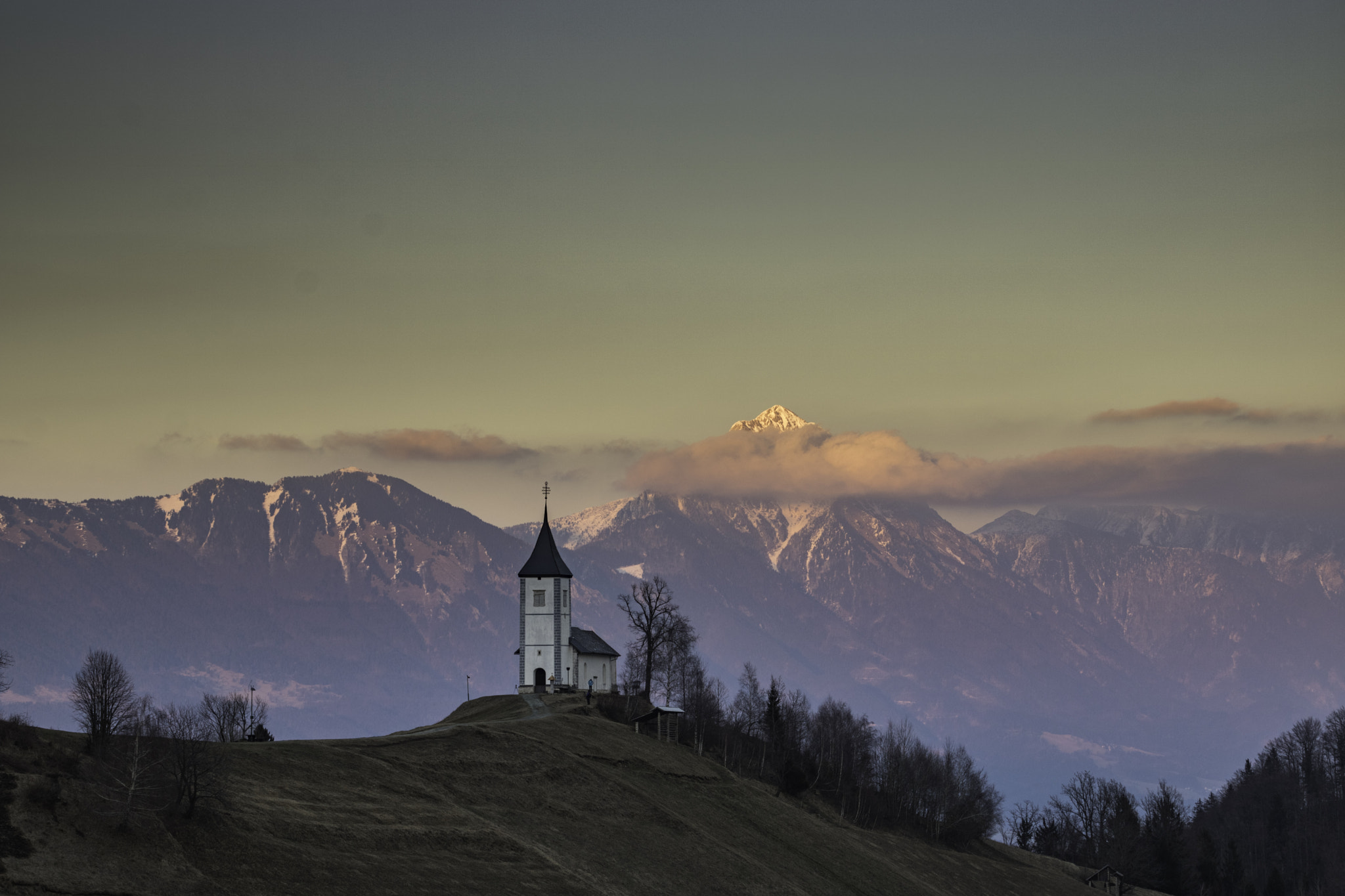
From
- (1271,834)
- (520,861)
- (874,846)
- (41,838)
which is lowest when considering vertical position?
(1271,834)

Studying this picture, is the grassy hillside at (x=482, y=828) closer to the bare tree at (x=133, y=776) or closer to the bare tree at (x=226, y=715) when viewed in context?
the bare tree at (x=133, y=776)

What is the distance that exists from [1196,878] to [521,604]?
87280mm

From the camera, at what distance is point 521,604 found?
145750mm

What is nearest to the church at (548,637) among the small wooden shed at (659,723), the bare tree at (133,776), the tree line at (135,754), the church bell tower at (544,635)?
the church bell tower at (544,635)

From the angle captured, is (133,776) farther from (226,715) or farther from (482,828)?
(226,715)

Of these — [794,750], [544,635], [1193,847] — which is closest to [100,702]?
[544,635]

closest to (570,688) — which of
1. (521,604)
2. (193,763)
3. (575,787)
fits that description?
(521,604)

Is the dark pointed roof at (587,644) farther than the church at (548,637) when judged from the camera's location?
Yes

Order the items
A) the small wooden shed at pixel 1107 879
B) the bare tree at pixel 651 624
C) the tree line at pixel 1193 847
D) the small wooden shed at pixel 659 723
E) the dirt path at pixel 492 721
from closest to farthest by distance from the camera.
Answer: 1. the dirt path at pixel 492 721
2. the small wooden shed at pixel 659 723
3. the bare tree at pixel 651 624
4. the small wooden shed at pixel 1107 879
5. the tree line at pixel 1193 847

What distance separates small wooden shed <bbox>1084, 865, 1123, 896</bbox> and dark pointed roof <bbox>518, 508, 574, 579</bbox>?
65.0m

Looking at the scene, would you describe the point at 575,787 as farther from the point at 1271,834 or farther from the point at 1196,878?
the point at 1271,834

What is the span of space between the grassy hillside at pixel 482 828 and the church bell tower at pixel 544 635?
833cm

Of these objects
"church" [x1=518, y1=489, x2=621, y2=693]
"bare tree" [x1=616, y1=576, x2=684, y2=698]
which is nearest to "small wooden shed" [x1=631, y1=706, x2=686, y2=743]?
"bare tree" [x1=616, y1=576, x2=684, y2=698]

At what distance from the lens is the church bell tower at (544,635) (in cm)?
14300
